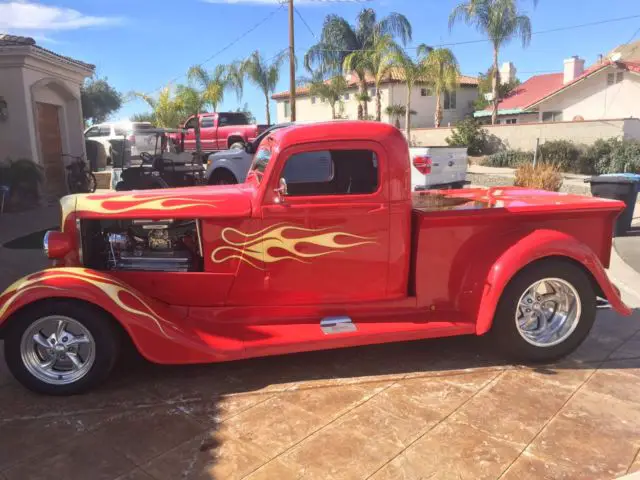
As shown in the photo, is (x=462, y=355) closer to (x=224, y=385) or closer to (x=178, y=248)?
(x=224, y=385)

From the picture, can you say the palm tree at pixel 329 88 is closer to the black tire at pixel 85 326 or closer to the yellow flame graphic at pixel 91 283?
the yellow flame graphic at pixel 91 283

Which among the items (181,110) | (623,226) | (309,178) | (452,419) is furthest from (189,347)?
(181,110)

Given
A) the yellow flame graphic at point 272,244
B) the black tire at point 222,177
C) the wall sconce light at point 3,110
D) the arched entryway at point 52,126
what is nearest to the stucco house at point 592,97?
the black tire at point 222,177

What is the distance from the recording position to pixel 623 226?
29.2 feet

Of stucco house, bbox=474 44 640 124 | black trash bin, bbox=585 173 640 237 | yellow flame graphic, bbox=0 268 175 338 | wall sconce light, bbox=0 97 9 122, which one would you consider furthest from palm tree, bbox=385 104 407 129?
yellow flame graphic, bbox=0 268 175 338

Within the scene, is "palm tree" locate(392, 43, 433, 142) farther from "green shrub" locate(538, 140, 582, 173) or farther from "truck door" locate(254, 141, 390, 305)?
"truck door" locate(254, 141, 390, 305)

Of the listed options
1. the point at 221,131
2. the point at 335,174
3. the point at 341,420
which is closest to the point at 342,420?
the point at 341,420

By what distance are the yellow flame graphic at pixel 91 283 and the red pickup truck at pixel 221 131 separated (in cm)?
1779

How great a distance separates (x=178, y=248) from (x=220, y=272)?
0.44 m

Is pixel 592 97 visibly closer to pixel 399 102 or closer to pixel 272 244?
pixel 399 102

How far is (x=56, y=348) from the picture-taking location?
141 inches

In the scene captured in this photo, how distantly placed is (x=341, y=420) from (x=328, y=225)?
54.2 inches

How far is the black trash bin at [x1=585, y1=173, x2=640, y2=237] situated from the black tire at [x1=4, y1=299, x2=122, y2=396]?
8327 mm

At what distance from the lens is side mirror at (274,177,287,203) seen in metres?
3.76
